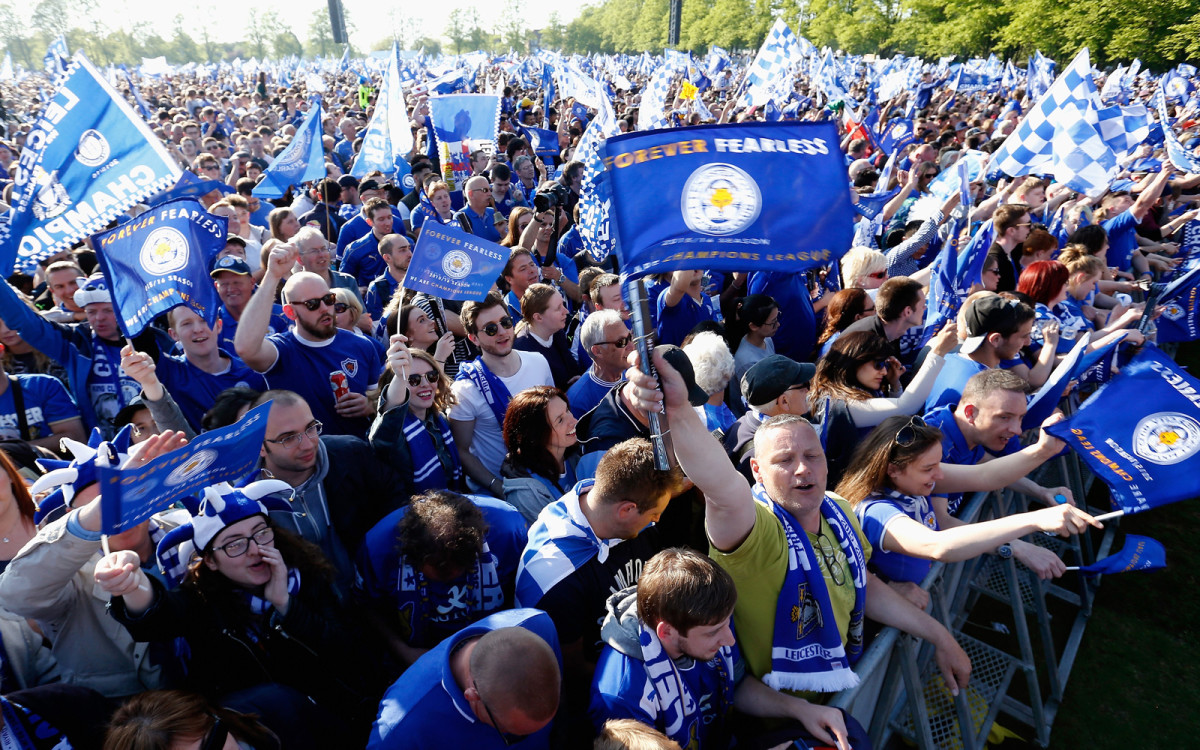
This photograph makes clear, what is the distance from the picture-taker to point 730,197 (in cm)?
238

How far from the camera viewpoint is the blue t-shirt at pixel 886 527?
2.93m

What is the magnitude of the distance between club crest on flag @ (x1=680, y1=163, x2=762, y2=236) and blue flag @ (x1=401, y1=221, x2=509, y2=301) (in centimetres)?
240

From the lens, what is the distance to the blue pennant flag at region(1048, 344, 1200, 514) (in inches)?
120

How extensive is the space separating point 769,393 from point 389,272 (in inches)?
168

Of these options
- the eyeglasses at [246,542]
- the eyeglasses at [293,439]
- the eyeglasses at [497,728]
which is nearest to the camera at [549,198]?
the eyeglasses at [293,439]

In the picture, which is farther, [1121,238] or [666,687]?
[1121,238]

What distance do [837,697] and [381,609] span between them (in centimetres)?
190

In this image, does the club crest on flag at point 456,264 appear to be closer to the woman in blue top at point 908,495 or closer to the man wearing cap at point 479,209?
the woman in blue top at point 908,495

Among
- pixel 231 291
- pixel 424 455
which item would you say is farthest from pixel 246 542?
pixel 231 291

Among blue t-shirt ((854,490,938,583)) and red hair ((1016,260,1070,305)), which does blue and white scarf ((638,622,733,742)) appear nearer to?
blue t-shirt ((854,490,938,583))

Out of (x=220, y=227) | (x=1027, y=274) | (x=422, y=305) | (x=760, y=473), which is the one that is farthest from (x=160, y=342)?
(x=1027, y=274)

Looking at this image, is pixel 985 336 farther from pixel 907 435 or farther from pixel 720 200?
pixel 720 200

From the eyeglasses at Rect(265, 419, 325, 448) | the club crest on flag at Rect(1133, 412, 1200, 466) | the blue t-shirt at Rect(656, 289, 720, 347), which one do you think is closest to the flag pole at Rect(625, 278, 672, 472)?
the eyeglasses at Rect(265, 419, 325, 448)

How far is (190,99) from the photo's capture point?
21391 mm
